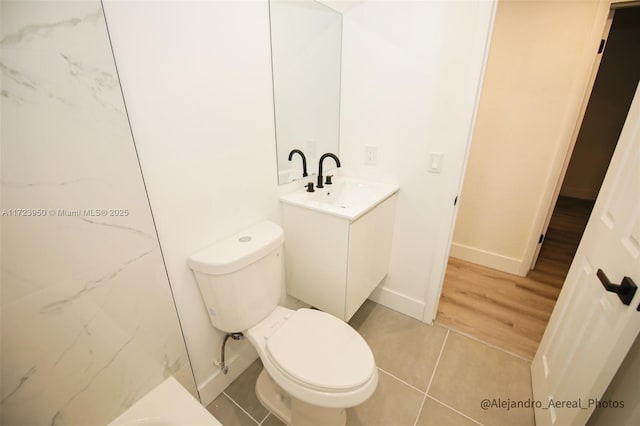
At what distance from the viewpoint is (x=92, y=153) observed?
74 cm

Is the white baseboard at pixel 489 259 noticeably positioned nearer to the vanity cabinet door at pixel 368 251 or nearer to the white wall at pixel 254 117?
the white wall at pixel 254 117

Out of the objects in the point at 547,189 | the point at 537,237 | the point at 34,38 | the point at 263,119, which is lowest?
the point at 537,237

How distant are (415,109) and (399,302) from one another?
1.27 metres

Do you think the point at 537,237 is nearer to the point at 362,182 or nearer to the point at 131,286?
the point at 362,182

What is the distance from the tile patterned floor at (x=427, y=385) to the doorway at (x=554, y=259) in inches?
6.5

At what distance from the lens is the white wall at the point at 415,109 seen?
1.27 m

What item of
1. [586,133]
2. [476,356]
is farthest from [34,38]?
[586,133]

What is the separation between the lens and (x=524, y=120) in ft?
6.38

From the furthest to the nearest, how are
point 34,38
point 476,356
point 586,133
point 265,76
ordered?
→ 1. point 586,133
2. point 476,356
3. point 265,76
4. point 34,38

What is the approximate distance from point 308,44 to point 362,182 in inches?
33.4

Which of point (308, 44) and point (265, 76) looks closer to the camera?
point (265, 76)

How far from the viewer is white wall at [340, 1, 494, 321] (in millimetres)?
1268

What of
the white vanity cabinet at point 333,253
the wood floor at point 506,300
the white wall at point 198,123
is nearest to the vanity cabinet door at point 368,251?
the white vanity cabinet at point 333,253

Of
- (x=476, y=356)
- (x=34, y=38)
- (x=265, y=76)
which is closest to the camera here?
(x=34, y=38)
